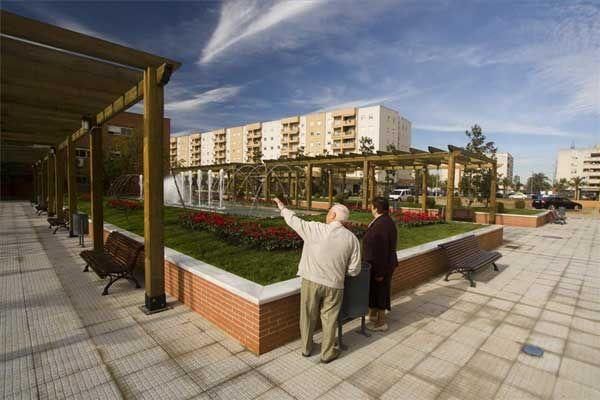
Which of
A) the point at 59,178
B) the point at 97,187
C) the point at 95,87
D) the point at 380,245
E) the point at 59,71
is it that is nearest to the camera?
the point at 380,245

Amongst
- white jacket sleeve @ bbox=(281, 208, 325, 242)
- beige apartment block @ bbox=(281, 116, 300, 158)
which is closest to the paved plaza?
white jacket sleeve @ bbox=(281, 208, 325, 242)

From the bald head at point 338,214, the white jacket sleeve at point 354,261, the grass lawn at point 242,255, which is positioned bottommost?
the grass lawn at point 242,255

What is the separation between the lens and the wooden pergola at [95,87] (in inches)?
149

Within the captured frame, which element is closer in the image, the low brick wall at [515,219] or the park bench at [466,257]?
the park bench at [466,257]

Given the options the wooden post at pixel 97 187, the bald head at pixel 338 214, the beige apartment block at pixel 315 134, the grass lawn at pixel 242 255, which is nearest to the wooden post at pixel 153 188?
the grass lawn at pixel 242 255

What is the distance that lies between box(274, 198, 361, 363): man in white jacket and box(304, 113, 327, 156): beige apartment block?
65581 mm

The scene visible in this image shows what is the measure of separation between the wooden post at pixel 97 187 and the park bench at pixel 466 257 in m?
7.59

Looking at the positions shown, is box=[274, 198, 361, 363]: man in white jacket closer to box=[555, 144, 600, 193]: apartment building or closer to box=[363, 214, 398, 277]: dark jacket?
box=[363, 214, 398, 277]: dark jacket

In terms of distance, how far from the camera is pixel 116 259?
20.1ft

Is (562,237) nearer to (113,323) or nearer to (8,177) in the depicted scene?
(113,323)

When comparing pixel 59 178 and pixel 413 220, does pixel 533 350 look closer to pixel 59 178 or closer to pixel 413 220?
pixel 413 220

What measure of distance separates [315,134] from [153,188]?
67514 mm

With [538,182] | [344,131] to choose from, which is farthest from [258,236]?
[538,182]

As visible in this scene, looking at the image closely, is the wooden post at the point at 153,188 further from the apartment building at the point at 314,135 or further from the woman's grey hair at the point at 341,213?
the apartment building at the point at 314,135
